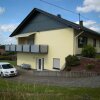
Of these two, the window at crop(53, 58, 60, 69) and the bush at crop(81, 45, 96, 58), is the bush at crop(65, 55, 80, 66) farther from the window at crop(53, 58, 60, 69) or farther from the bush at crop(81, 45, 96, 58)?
the window at crop(53, 58, 60, 69)

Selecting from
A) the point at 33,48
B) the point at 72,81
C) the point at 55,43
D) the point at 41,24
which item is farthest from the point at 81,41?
the point at 72,81

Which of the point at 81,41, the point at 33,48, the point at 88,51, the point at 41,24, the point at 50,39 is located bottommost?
the point at 88,51

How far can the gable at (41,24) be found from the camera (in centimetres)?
3383

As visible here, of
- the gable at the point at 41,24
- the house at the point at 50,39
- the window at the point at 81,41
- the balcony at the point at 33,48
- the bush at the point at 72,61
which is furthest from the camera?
the gable at the point at 41,24

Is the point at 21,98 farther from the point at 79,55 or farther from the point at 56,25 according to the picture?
the point at 56,25

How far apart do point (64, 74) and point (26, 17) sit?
1516 cm

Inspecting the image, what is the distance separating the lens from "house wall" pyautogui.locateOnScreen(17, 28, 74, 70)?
31281mm

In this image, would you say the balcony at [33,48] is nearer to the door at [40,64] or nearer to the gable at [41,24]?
the door at [40,64]

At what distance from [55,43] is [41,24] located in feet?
16.1

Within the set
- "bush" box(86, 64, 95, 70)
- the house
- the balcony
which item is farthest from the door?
"bush" box(86, 64, 95, 70)

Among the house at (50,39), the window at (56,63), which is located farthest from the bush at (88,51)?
the window at (56,63)

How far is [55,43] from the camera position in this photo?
33375mm

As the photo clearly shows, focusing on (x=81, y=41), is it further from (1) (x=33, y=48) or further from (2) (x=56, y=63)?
(1) (x=33, y=48)

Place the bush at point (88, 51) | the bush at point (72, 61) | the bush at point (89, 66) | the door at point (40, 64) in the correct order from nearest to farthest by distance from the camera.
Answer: the bush at point (89, 66) → the bush at point (72, 61) → the bush at point (88, 51) → the door at point (40, 64)
